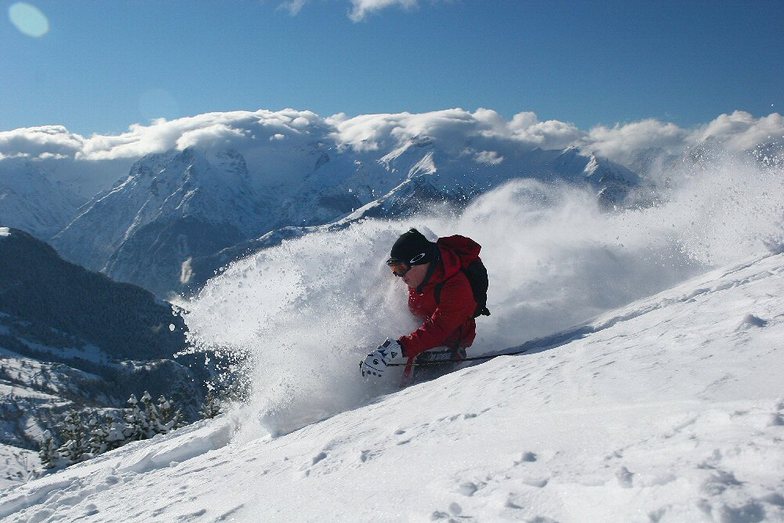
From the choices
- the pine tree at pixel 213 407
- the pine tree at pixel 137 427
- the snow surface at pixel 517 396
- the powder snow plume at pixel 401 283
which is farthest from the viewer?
the pine tree at pixel 137 427

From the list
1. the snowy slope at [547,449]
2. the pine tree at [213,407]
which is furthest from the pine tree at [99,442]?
the snowy slope at [547,449]

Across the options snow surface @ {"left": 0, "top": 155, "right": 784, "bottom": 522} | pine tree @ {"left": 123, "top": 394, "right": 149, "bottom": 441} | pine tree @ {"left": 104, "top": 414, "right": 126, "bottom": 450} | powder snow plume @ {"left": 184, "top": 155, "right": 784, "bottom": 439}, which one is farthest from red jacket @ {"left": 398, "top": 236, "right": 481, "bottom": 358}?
pine tree @ {"left": 104, "top": 414, "right": 126, "bottom": 450}

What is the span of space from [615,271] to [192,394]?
5872 inches

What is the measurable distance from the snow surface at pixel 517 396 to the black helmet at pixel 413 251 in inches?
62.2

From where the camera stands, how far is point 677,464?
265cm

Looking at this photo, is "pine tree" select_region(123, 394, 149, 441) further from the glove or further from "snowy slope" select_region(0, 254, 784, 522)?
the glove

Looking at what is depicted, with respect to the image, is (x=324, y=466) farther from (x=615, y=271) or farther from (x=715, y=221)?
(x=715, y=221)

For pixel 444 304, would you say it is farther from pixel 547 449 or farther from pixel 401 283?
pixel 547 449

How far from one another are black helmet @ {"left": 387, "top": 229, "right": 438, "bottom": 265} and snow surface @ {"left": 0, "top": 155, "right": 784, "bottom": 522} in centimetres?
158

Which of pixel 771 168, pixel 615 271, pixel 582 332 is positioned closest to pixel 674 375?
pixel 582 332

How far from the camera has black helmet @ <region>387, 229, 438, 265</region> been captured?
7.82 m

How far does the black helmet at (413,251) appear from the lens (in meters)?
7.82

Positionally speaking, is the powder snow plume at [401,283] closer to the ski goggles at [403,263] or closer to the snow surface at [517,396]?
the snow surface at [517,396]

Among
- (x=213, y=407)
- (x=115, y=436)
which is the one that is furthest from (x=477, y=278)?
(x=115, y=436)
